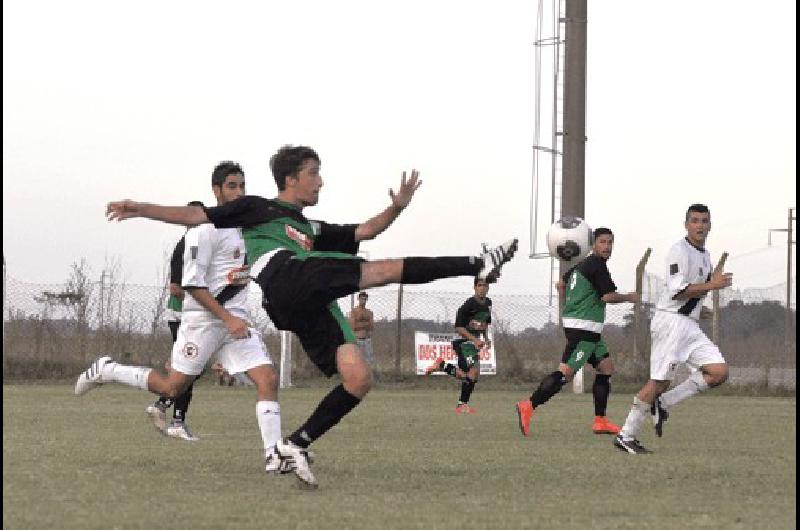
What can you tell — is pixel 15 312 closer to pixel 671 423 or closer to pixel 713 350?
pixel 671 423

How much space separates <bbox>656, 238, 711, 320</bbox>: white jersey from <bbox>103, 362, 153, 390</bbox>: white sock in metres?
4.41

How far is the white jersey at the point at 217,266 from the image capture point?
36.6 feet

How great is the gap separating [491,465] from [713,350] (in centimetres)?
335

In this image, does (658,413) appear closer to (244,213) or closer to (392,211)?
(392,211)

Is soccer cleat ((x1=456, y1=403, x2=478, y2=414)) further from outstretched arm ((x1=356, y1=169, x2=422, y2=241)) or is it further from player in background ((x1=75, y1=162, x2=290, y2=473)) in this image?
outstretched arm ((x1=356, y1=169, x2=422, y2=241))

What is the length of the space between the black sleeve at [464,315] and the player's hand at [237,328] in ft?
36.8

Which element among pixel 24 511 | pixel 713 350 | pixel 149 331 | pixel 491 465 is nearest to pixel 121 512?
pixel 24 511

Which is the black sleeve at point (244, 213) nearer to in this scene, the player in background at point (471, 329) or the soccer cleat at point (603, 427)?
the soccer cleat at point (603, 427)

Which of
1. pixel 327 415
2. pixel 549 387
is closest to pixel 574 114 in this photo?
pixel 549 387

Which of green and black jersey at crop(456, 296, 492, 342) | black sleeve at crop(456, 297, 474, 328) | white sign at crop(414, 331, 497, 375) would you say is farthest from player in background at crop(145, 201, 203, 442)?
white sign at crop(414, 331, 497, 375)

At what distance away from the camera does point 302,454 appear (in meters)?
8.83

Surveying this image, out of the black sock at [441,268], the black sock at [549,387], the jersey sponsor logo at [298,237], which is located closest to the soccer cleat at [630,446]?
the black sock at [549,387]

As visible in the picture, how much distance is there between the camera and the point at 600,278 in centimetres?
1483

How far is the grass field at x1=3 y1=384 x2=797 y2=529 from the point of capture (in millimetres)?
7414
